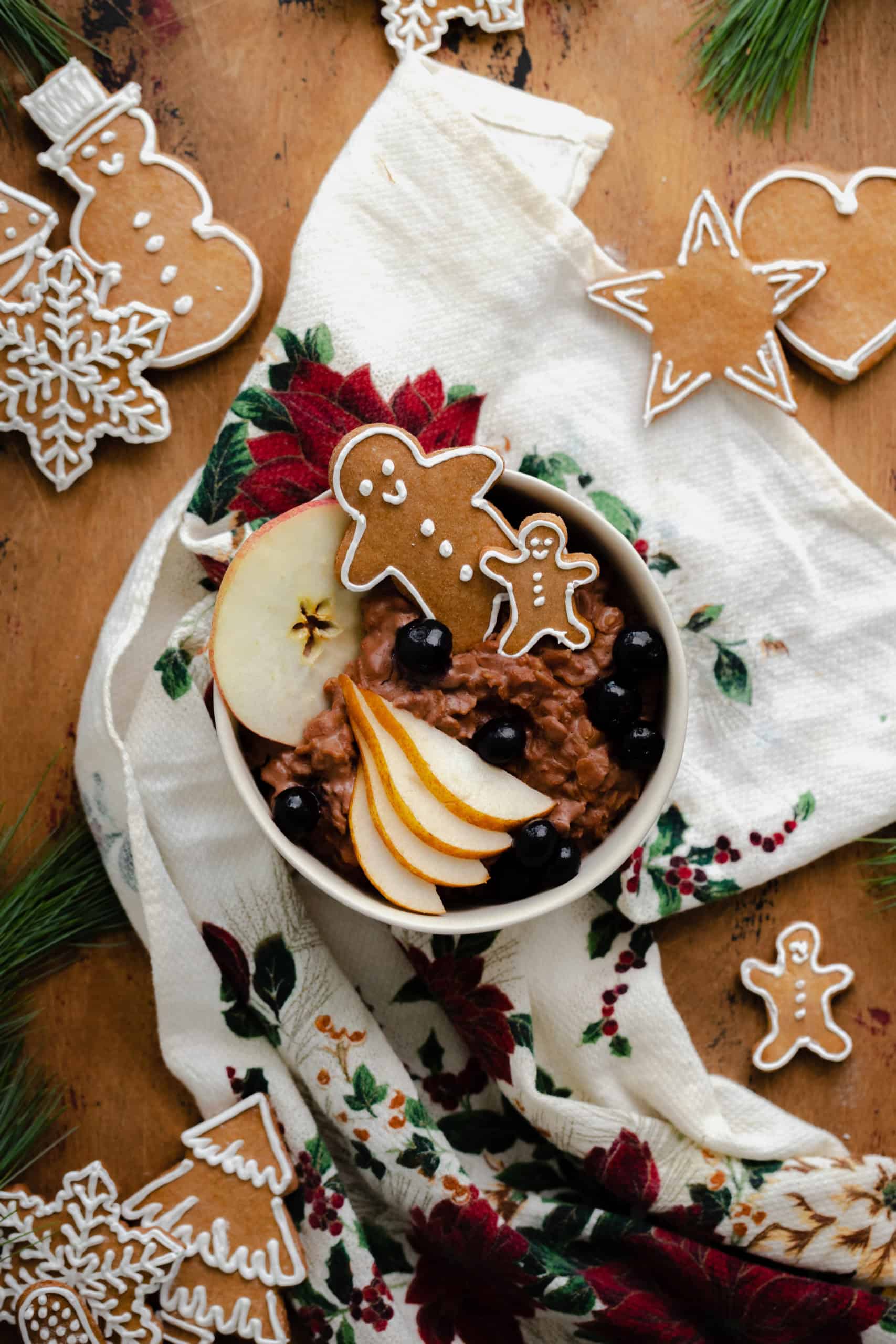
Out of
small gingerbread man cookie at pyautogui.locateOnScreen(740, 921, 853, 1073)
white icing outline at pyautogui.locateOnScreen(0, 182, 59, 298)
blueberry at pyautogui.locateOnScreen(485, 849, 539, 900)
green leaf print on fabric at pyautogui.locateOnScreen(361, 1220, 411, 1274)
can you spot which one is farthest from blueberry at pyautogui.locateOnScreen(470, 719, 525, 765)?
white icing outline at pyautogui.locateOnScreen(0, 182, 59, 298)

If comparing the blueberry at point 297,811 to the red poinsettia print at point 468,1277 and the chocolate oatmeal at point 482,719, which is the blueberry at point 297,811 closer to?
→ the chocolate oatmeal at point 482,719

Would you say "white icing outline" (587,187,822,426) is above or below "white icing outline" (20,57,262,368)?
above

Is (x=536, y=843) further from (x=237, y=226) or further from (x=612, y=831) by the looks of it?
(x=237, y=226)

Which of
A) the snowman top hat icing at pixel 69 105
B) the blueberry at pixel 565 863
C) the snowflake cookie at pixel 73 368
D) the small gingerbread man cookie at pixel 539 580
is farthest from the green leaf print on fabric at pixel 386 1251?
the snowman top hat icing at pixel 69 105

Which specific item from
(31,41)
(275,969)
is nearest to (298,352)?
(31,41)

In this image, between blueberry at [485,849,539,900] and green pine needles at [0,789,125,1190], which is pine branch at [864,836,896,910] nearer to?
blueberry at [485,849,539,900]

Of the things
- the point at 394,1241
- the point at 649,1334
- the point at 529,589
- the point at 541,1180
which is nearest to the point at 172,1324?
the point at 394,1241

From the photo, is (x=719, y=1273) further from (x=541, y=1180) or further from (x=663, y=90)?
(x=663, y=90)
